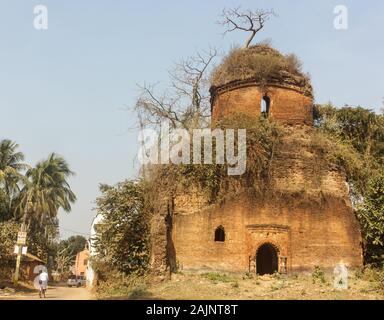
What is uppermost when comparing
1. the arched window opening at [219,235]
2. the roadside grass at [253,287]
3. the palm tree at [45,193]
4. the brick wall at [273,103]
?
the brick wall at [273,103]

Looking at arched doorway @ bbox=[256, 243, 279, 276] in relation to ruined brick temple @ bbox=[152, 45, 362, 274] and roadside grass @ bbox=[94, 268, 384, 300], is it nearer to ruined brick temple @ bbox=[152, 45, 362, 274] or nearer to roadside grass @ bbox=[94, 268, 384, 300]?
ruined brick temple @ bbox=[152, 45, 362, 274]

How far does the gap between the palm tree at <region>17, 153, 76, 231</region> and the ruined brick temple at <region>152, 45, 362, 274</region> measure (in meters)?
Result: 12.9

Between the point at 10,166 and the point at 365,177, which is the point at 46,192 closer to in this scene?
the point at 10,166

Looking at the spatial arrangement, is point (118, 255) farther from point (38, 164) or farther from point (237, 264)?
point (38, 164)

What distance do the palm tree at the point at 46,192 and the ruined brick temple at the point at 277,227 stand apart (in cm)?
1291

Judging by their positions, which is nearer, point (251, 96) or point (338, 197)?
point (338, 197)

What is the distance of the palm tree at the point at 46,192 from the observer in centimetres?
2752

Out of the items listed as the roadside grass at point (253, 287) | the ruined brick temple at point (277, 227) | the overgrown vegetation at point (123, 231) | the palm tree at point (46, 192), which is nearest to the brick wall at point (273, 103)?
the ruined brick temple at point (277, 227)

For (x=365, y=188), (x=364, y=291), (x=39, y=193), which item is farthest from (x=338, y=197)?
(x=39, y=193)

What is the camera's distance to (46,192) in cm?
2844

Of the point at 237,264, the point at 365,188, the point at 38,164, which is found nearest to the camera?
the point at 237,264

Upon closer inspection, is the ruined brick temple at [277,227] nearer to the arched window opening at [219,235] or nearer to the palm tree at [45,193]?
the arched window opening at [219,235]

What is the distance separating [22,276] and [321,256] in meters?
18.2

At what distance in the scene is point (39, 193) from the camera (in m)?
27.9
